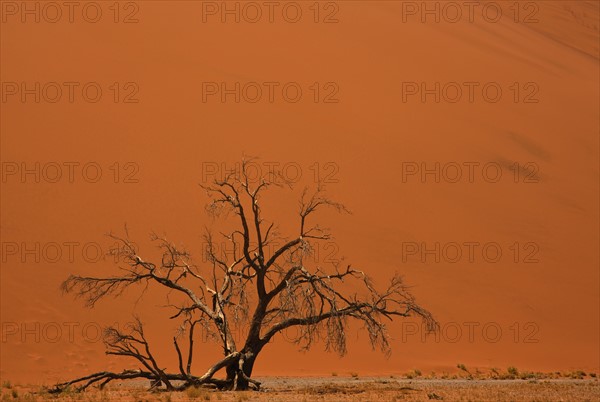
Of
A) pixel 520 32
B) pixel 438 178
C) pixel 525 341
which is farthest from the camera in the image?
pixel 520 32

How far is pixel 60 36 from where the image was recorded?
3253 centimetres

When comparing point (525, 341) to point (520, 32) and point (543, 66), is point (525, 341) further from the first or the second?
point (520, 32)

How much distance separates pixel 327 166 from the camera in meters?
29.2

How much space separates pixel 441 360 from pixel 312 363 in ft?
9.84

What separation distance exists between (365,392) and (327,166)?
13846mm

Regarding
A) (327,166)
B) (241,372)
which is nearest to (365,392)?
(241,372)

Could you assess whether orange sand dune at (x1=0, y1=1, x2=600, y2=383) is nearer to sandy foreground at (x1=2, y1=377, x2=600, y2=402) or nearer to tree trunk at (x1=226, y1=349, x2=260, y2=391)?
sandy foreground at (x1=2, y1=377, x2=600, y2=402)

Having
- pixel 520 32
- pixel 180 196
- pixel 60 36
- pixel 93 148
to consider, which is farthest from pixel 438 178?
pixel 520 32

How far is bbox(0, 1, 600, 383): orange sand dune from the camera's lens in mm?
23547

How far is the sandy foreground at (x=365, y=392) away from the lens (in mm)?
14703

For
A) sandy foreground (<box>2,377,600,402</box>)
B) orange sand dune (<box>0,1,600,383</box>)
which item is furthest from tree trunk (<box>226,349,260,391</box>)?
orange sand dune (<box>0,1,600,383</box>)

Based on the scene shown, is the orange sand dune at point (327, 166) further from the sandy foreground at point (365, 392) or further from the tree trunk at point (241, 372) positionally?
the tree trunk at point (241, 372)

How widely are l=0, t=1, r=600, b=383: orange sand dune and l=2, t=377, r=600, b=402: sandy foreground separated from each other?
384 centimetres

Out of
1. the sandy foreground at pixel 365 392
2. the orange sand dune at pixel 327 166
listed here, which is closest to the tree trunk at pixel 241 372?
the sandy foreground at pixel 365 392
